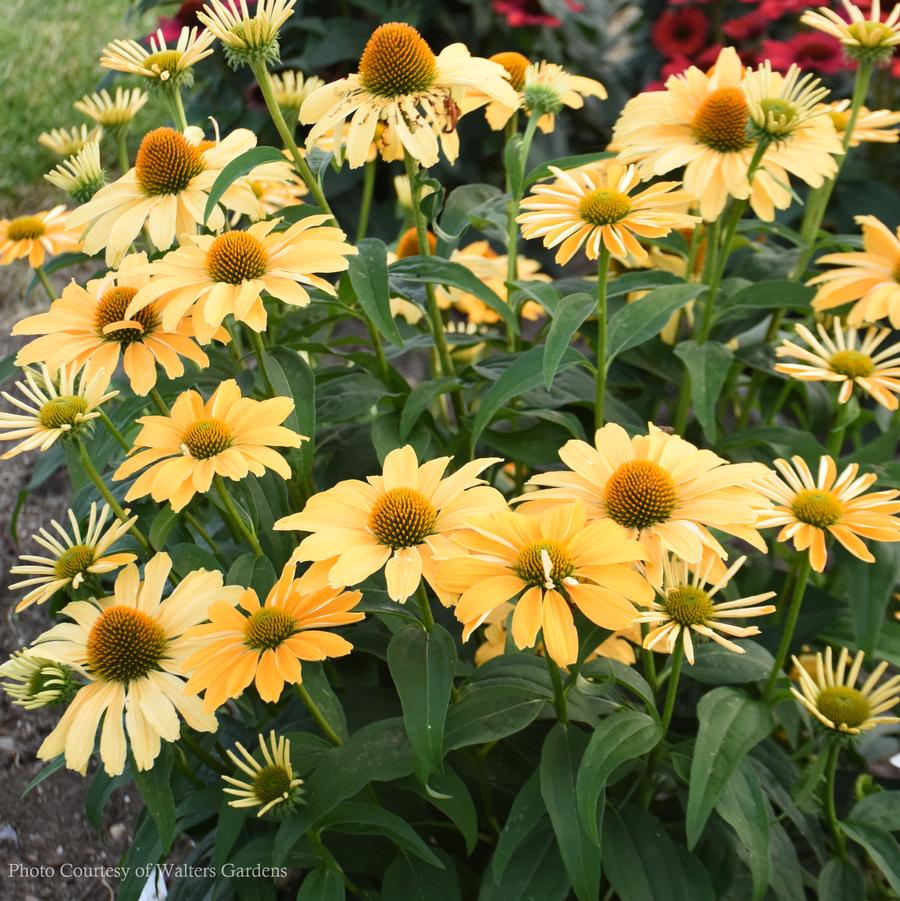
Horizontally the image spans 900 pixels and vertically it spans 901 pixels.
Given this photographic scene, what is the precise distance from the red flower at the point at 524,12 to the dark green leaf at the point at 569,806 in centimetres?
243

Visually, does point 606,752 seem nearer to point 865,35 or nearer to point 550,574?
point 550,574

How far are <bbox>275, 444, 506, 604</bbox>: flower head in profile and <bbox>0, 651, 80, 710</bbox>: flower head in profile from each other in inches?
11.8

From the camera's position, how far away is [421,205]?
1269 millimetres

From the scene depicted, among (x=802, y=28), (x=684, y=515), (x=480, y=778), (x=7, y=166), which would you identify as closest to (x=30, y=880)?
(x=480, y=778)

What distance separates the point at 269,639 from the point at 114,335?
1.34ft

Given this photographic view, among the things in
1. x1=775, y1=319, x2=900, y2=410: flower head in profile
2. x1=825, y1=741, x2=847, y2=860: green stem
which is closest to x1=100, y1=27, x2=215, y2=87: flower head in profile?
x1=775, y1=319, x2=900, y2=410: flower head in profile

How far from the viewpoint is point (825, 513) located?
1.04 meters

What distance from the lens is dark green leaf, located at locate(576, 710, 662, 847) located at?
944mm

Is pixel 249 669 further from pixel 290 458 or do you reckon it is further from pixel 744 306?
pixel 744 306

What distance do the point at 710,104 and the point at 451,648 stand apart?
0.79 metres

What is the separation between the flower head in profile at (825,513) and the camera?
101cm

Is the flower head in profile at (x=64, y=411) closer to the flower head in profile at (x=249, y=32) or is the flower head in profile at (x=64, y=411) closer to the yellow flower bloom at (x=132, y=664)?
the yellow flower bloom at (x=132, y=664)

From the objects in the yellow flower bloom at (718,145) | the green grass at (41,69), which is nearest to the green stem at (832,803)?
the yellow flower bloom at (718,145)

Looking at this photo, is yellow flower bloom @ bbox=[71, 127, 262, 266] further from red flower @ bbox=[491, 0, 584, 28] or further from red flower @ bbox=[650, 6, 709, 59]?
red flower @ bbox=[650, 6, 709, 59]
